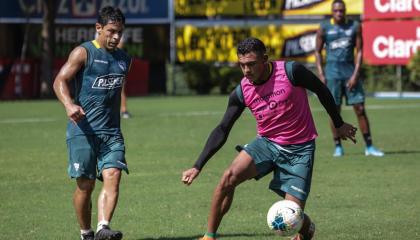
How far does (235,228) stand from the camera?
34.4 ft

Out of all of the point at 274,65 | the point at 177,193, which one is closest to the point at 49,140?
the point at 177,193

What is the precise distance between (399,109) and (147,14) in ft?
43.3

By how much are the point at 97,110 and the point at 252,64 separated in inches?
63.5

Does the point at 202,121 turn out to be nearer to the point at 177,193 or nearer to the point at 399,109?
the point at 399,109

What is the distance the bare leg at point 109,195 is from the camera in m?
9.28

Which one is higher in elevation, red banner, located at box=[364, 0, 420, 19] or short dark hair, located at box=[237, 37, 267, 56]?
short dark hair, located at box=[237, 37, 267, 56]

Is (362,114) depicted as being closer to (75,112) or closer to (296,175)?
(296,175)

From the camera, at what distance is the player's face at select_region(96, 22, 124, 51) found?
9388 mm

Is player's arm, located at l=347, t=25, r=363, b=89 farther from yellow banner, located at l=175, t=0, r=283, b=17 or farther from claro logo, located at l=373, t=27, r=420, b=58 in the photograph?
yellow banner, located at l=175, t=0, r=283, b=17

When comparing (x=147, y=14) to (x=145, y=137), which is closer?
(x=145, y=137)

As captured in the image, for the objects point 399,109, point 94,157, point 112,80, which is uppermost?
point 112,80

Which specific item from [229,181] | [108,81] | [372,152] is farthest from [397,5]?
[229,181]

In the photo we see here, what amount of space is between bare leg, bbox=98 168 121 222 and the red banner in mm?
23638

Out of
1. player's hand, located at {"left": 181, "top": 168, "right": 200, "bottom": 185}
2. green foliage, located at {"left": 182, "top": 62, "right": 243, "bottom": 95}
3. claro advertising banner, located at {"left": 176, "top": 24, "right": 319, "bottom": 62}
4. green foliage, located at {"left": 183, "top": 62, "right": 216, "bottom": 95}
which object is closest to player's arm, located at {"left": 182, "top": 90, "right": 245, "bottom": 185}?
player's hand, located at {"left": 181, "top": 168, "right": 200, "bottom": 185}
